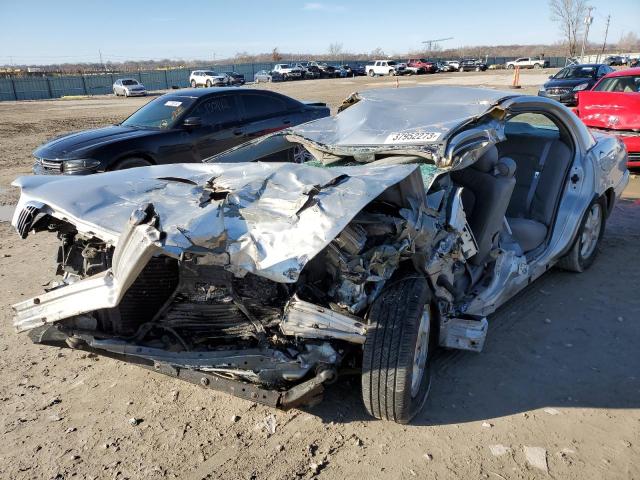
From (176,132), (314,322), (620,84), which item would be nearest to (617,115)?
(620,84)

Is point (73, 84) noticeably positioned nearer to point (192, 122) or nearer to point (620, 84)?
point (192, 122)

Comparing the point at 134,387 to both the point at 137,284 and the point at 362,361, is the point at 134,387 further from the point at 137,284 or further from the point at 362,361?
the point at 362,361

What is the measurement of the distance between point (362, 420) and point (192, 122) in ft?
20.4

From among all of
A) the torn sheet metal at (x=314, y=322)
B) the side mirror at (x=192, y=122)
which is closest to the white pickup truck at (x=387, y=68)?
the side mirror at (x=192, y=122)

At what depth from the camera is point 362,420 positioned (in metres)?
3.13

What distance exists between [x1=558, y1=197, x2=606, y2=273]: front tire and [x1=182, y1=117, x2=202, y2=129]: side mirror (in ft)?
18.3

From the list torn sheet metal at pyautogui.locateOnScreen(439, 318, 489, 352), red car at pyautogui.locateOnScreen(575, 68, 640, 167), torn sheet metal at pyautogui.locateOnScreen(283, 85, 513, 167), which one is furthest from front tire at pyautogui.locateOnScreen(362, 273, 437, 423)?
red car at pyautogui.locateOnScreen(575, 68, 640, 167)

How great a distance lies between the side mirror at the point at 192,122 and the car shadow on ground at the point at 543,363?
18.2 feet

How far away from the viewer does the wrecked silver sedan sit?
8.36 ft

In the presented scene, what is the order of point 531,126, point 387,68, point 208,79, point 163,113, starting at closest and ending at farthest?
point 531,126
point 163,113
point 208,79
point 387,68

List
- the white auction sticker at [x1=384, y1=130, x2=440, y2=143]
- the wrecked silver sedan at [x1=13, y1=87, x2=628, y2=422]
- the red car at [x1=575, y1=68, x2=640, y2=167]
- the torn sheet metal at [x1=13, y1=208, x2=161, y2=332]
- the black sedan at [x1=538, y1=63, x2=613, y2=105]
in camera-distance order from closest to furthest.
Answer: the torn sheet metal at [x1=13, y1=208, x2=161, y2=332] → the wrecked silver sedan at [x1=13, y1=87, x2=628, y2=422] → the white auction sticker at [x1=384, y1=130, x2=440, y2=143] → the red car at [x1=575, y1=68, x2=640, y2=167] → the black sedan at [x1=538, y1=63, x2=613, y2=105]

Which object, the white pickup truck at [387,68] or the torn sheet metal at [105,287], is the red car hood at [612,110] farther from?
the white pickup truck at [387,68]

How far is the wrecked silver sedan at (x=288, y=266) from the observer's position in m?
2.55

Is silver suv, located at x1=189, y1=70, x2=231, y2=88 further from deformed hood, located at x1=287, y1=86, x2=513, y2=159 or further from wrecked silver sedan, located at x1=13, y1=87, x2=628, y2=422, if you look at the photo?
wrecked silver sedan, located at x1=13, y1=87, x2=628, y2=422
